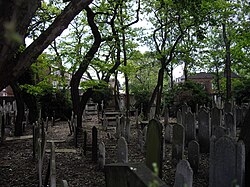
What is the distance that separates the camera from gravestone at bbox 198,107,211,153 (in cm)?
777

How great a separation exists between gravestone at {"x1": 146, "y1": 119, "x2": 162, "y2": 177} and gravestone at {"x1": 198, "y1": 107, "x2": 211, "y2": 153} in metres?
4.09

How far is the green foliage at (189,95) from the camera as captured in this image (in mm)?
18577

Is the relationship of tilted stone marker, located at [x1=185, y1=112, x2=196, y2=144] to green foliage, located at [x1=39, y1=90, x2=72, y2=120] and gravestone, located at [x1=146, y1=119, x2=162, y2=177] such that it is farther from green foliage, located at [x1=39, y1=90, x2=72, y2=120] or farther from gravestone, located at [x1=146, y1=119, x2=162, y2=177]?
green foliage, located at [x1=39, y1=90, x2=72, y2=120]

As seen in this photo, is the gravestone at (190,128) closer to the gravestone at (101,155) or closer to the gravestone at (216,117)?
the gravestone at (216,117)

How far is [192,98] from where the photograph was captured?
729 inches

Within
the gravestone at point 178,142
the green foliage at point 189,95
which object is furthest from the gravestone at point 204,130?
the green foliage at point 189,95

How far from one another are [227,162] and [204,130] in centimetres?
389

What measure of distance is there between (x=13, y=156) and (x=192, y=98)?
12951 mm

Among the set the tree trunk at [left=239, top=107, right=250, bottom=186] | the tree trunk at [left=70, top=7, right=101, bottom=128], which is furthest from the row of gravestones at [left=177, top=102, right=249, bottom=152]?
the tree trunk at [left=70, top=7, right=101, bottom=128]

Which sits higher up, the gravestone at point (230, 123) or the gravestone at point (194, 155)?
the gravestone at point (230, 123)

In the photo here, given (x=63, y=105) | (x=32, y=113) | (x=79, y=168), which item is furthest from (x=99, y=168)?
(x=63, y=105)

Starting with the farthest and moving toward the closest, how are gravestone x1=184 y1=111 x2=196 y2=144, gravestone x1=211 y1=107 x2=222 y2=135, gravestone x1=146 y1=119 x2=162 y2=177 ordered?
gravestone x1=211 y1=107 x2=222 y2=135, gravestone x1=184 y1=111 x2=196 y2=144, gravestone x1=146 y1=119 x2=162 y2=177

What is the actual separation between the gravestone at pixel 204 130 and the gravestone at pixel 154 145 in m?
4.09

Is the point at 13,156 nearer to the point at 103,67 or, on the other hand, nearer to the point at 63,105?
the point at 103,67
